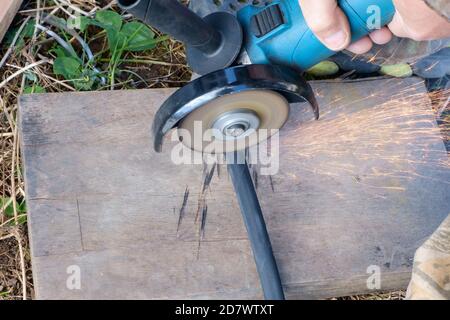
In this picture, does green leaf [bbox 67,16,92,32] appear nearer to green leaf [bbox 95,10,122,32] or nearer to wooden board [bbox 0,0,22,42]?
green leaf [bbox 95,10,122,32]

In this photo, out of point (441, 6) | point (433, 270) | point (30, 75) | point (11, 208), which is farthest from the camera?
point (30, 75)

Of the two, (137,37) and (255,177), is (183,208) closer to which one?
(255,177)

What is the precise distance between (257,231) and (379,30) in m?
0.57

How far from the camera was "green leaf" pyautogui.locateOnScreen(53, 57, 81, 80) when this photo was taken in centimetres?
187

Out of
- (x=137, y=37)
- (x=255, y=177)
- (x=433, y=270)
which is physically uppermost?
(x=137, y=37)

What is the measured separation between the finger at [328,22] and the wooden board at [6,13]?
97 centimetres

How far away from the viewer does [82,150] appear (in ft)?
5.39

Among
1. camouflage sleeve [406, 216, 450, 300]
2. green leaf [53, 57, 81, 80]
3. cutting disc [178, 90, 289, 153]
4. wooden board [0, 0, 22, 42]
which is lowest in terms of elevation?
camouflage sleeve [406, 216, 450, 300]

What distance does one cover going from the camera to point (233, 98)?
1423 mm

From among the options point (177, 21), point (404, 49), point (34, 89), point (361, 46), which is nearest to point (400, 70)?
point (404, 49)

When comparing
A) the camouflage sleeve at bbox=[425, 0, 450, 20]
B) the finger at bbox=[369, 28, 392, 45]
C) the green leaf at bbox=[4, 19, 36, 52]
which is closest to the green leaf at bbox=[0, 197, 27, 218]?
the green leaf at bbox=[4, 19, 36, 52]

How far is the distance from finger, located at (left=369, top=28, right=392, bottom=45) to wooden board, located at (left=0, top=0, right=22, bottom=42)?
107cm

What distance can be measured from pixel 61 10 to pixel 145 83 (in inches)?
15.0
